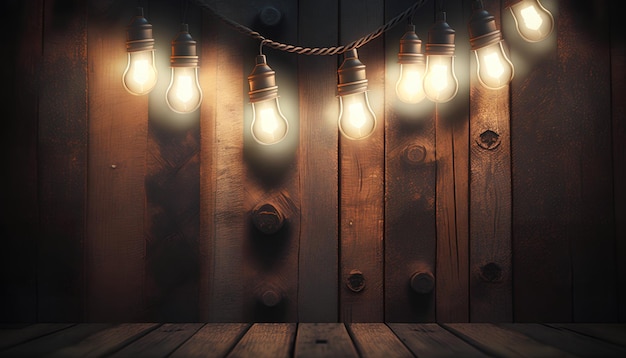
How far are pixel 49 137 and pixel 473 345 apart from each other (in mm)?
1781

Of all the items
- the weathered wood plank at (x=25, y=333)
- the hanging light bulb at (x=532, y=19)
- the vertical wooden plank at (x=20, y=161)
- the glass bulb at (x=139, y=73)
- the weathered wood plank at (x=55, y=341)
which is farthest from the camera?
the vertical wooden plank at (x=20, y=161)

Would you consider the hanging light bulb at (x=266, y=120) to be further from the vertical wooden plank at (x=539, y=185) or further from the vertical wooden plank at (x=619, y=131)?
the vertical wooden plank at (x=619, y=131)

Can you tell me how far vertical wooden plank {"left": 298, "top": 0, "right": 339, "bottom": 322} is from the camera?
196 cm

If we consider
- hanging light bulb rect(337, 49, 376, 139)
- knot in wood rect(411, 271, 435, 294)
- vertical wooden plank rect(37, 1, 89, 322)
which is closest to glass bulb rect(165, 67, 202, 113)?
vertical wooden plank rect(37, 1, 89, 322)

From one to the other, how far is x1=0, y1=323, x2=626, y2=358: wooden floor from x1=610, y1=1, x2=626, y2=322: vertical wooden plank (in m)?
0.32

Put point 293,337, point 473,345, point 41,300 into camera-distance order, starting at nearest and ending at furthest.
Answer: point 473,345
point 293,337
point 41,300

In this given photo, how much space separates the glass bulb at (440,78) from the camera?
180 cm

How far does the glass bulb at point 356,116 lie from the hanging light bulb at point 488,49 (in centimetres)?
44

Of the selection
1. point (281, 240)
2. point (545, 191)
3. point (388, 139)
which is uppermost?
point (388, 139)

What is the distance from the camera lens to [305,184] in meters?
1.97

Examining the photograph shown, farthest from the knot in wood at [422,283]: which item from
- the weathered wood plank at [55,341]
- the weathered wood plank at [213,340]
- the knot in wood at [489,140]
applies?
the weathered wood plank at [55,341]

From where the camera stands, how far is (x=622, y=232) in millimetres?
1955

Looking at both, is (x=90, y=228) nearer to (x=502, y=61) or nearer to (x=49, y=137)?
(x=49, y=137)

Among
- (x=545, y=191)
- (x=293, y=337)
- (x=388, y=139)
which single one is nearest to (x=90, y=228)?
(x=293, y=337)
